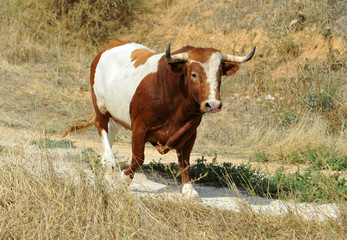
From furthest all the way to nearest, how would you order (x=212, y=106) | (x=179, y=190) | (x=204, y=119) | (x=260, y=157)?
(x=204, y=119) → (x=260, y=157) → (x=179, y=190) → (x=212, y=106)

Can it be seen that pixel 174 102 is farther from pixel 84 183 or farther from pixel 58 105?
pixel 58 105

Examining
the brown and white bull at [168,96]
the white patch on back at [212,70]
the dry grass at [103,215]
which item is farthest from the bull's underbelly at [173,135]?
the dry grass at [103,215]

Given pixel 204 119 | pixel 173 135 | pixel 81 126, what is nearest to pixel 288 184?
pixel 173 135

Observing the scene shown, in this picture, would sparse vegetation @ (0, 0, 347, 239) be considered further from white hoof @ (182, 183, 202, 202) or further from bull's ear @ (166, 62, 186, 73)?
bull's ear @ (166, 62, 186, 73)

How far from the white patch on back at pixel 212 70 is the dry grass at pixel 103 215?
3.45ft

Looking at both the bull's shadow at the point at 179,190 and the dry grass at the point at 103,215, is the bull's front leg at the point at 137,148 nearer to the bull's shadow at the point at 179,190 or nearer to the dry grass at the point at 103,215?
the bull's shadow at the point at 179,190

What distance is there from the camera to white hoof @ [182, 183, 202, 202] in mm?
Result: 5225

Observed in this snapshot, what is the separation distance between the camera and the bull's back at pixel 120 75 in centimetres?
577

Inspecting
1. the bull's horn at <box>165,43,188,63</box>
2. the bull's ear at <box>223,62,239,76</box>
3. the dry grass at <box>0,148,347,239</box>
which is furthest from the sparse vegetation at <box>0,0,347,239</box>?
the bull's horn at <box>165,43,188,63</box>

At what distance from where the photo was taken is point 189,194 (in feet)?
17.6

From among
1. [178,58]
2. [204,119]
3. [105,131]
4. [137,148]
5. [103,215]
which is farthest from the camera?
[204,119]

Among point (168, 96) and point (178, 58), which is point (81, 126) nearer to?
point (168, 96)

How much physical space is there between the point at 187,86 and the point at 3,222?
2224 mm

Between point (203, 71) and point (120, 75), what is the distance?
1.47 metres
